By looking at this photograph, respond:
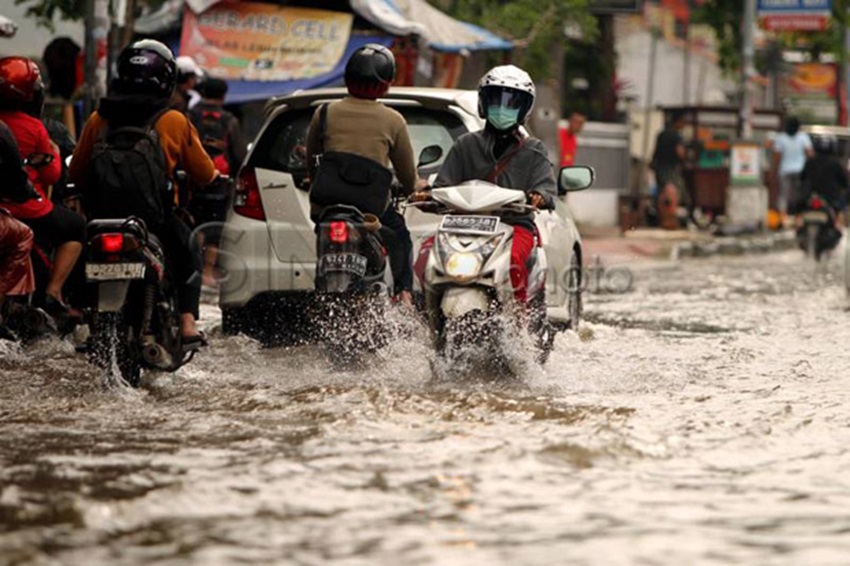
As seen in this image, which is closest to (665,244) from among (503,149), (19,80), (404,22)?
(404,22)

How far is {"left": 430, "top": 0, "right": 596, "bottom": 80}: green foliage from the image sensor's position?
2475 centimetres

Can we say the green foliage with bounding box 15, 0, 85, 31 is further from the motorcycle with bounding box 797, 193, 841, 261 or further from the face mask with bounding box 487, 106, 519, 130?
the motorcycle with bounding box 797, 193, 841, 261

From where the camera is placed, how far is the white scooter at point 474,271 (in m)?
9.06

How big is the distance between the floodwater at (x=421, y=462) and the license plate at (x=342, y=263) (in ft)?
1.61

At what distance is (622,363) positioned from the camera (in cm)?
1059

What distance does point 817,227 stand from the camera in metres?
23.8

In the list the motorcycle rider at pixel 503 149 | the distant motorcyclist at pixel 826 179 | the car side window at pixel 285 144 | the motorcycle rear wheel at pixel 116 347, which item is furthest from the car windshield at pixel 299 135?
the distant motorcyclist at pixel 826 179

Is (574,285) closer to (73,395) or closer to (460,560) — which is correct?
(73,395)

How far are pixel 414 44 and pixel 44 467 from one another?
13.7 metres

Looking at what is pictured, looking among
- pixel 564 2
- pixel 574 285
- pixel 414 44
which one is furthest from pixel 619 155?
pixel 574 285

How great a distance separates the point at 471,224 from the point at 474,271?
266 mm

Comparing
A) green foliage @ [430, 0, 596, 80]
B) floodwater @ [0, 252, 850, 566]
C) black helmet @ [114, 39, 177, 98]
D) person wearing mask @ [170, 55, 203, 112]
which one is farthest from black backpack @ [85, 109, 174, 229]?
green foliage @ [430, 0, 596, 80]

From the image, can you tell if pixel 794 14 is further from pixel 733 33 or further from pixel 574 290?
pixel 574 290

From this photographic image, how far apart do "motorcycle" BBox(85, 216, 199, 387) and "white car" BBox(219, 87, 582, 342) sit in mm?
2030
